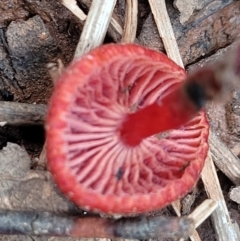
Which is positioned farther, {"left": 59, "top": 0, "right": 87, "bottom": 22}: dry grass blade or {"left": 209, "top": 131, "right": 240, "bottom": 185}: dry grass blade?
{"left": 209, "top": 131, "right": 240, "bottom": 185}: dry grass blade

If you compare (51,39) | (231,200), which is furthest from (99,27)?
(231,200)

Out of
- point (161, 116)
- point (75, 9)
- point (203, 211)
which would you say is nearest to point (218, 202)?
point (203, 211)

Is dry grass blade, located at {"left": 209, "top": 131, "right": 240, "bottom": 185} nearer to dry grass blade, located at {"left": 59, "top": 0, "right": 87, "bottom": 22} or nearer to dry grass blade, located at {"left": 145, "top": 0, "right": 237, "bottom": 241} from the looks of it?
dry grass blade, located at {"left": 145, "top": 0, "right": 237, "bottom": 241}

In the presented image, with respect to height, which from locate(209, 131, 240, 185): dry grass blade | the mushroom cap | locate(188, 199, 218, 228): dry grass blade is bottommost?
locate(188, 199, 218, 228): dry grass blade

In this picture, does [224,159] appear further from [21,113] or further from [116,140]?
[21,113]

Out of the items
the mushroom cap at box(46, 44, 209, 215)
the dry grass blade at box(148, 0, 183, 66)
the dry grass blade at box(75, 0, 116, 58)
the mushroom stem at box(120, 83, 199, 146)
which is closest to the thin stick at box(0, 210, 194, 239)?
the mushroom cap at box(46, 44, 209, 215)

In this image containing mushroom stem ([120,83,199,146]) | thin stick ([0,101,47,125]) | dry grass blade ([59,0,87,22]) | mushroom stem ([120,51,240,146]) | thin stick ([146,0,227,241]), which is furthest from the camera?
thin stick ([146,0,227,241])

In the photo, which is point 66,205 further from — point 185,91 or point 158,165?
point 185,91
